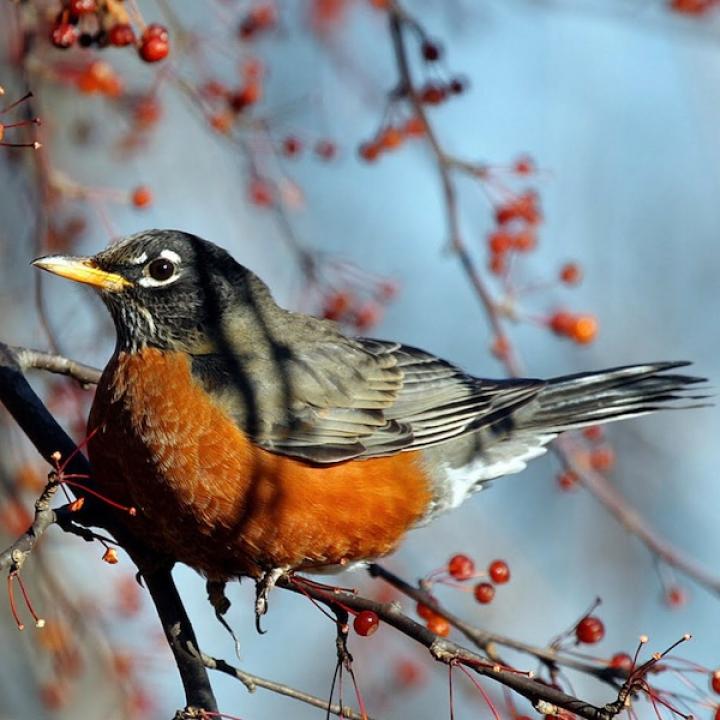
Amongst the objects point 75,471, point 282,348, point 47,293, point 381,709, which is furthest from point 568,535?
point 75,471

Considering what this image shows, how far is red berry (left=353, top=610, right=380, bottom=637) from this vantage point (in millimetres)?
3492

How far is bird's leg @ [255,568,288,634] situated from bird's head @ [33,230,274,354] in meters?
0.99

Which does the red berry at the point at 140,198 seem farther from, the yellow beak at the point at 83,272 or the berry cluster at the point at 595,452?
the berry cluster at the point at 595,452

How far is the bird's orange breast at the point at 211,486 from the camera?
165 inches

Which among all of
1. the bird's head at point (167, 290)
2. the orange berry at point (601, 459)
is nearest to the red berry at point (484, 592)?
the orange berry at point (601, 459)

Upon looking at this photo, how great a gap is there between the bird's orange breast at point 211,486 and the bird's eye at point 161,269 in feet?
1.01

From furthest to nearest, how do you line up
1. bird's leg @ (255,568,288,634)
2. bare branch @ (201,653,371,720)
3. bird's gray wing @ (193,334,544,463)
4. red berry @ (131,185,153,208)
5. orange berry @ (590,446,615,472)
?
orange berry @ (590,446,615,472) < red berry @ (131,185,153,208) < bird's gray wing @ (193,334,544,463) < bird's leg @ (255,568,288,634) < bare branch @ (201,653,371,720)

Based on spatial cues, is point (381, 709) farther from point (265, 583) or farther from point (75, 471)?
point (75, 471)

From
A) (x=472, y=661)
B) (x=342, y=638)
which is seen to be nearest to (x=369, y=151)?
(x=342, y=638)

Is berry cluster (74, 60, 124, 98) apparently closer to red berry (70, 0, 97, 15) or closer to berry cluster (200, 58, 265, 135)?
berry cluster (200, 58, 265, 135)

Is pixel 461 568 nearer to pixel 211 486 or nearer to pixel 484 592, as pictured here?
pixel 484 592

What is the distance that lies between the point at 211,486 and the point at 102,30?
1668 millimetres

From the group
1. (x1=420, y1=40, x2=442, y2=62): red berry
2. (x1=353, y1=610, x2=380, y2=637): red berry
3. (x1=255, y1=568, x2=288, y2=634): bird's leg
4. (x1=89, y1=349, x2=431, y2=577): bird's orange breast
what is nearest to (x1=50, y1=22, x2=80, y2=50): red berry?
(x1=89, y1=349, x2=431, y2=577): bird's orange breast

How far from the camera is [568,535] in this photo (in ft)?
36.2
